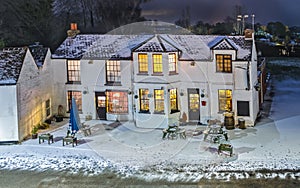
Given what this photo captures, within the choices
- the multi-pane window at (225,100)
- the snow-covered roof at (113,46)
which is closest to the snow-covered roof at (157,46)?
the snow-covered roof at (113,46)

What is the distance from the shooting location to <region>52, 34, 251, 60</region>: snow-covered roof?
32.4 meters

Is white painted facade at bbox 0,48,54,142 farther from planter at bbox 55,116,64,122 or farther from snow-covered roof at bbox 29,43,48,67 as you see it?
planter at bbox 55,116,64,122

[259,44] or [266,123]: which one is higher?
[259,44]

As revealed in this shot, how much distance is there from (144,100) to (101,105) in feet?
12.9

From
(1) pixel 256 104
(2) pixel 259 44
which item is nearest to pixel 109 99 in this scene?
(1) pixel 256 104

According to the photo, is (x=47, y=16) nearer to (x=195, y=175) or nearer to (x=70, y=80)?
(x=70, y=80)

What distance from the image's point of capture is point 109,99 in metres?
35.0

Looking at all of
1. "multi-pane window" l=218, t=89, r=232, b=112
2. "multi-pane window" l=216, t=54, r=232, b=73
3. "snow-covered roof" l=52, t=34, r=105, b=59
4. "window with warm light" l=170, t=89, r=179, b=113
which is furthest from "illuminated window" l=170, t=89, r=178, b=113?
"snow-covered roof" l=52, t=34, r=105, b=59

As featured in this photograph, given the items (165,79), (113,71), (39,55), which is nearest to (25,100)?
(39,55)

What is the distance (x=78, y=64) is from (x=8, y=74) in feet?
21.0

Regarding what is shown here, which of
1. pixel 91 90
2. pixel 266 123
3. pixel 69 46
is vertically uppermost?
pixel 69 46

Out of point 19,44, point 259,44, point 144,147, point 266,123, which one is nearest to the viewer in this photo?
point 144,147

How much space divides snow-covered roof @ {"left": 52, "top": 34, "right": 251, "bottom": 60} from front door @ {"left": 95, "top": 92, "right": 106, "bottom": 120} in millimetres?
2933

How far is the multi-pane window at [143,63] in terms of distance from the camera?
32.9 m
